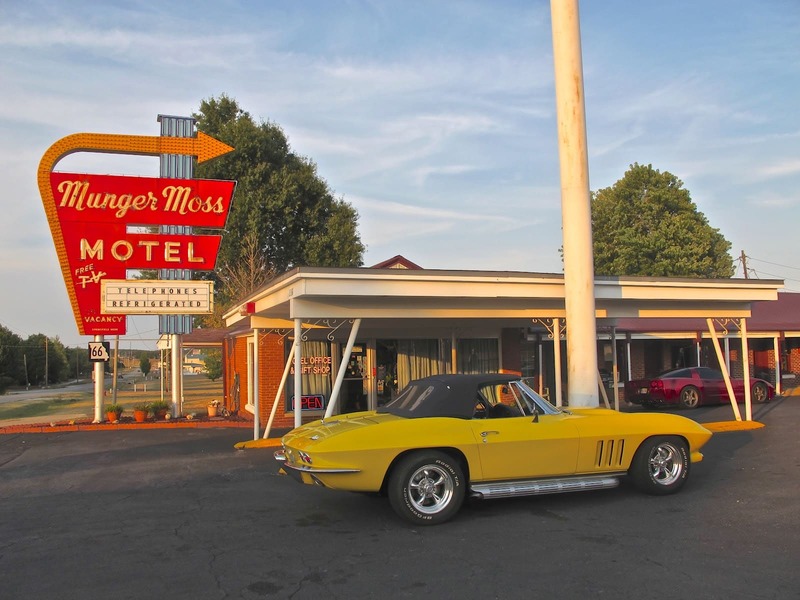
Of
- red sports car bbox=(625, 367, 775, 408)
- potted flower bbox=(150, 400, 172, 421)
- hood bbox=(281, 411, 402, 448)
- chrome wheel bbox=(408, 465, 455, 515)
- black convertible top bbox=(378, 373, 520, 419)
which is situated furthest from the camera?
red sports car bbox=(625, 367, 775, 408)

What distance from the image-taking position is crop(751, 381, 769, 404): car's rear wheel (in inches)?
852

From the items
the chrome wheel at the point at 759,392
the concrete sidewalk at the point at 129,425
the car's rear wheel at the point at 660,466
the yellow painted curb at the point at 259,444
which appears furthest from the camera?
the chrome wheel at the point at 759,392

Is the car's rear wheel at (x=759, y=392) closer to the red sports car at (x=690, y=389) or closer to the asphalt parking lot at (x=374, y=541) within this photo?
the red sports car at (x=690, y=389)

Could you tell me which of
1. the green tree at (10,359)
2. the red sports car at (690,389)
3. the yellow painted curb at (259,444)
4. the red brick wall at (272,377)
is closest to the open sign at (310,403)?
the red brick wall at (272,377)

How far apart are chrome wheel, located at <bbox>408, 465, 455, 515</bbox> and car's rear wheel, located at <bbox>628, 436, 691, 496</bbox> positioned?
7.77 feet

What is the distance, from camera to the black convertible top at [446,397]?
7875 mm

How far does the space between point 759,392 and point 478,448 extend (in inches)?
682

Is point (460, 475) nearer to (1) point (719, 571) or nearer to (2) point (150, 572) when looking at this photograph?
(1) point (719, 571)

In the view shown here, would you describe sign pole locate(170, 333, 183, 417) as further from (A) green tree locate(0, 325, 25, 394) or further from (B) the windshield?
(A) green tree locate(0, 325, 25, 394)

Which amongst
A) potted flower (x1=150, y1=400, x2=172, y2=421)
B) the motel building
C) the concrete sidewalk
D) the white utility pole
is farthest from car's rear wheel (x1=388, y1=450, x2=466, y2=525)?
potted flower (x1=150, y1=400, x2=172, y2=421)

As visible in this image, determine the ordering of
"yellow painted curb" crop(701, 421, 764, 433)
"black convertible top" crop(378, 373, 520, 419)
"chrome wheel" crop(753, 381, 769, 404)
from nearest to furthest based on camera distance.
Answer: "black convertible top" crop(378, 373, 520, 419) → "yellow painted curb" crop(701, 421, 764, 433) → "chrome wheel" crop(753, 381, 769, 404)

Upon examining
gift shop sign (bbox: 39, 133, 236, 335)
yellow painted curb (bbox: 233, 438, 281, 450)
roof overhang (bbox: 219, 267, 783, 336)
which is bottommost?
yellow painted curb (bbox: 233, 438, 281, 450)

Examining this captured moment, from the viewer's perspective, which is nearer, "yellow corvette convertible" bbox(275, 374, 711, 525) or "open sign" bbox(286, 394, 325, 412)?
"yellow corvette convertible" bbox(275, 374, 711, 525)

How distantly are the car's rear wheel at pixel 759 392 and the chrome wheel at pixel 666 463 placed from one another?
1499 centimetres
